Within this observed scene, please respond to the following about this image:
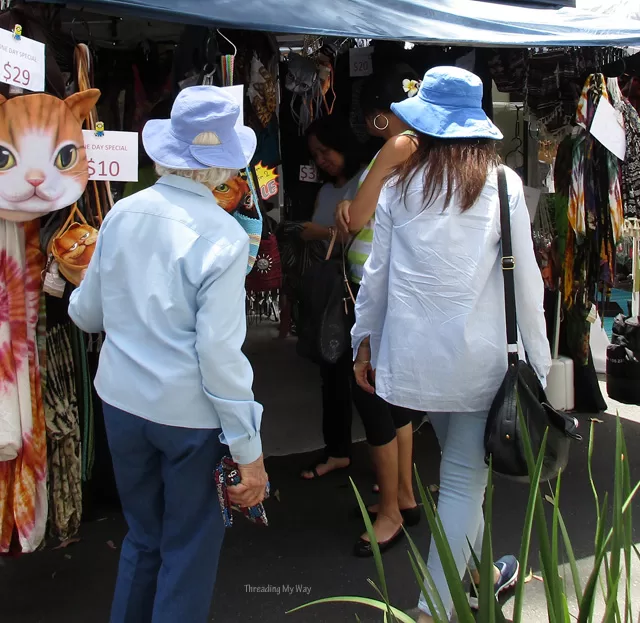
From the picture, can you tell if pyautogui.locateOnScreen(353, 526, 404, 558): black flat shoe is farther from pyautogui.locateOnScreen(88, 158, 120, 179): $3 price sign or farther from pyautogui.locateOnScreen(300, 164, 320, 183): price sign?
pyautogui.locateOnScreen(300, 164, 320, 183): price sign

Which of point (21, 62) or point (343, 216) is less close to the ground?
point (21, 62)

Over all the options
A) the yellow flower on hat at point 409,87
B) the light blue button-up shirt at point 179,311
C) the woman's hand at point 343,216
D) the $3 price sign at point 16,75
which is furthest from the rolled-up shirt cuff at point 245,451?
the yellow flower on hat at point 409,87

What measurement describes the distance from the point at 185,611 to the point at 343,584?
3.03ft

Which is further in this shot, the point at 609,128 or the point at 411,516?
the point at 609,128

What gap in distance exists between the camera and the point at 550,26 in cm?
315

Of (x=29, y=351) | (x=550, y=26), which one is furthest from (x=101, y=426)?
(x=550, y=26)

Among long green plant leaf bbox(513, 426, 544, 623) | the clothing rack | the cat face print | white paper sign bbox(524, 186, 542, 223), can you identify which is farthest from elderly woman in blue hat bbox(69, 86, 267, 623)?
the clothing rack

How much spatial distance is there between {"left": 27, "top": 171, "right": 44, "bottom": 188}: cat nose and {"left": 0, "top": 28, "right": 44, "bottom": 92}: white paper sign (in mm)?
237

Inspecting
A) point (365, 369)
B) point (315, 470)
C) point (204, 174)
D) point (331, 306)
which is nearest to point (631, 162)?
point (331, 306)

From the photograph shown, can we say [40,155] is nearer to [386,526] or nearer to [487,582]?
[487,582]

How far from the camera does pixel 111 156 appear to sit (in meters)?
2.29

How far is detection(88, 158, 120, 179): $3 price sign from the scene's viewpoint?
2287mm

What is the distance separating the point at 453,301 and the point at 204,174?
2.43 ft

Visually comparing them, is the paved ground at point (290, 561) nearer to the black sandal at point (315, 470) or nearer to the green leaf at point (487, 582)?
the black sandal at point (315, 470)
